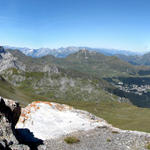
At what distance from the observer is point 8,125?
47.9ft

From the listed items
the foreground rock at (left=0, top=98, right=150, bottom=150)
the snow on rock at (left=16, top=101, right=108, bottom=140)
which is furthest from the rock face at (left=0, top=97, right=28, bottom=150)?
the snow on rock at (left=16, top=101, right=108, bottom=140)

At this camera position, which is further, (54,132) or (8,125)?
(54,132)

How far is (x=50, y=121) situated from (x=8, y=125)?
9529mm

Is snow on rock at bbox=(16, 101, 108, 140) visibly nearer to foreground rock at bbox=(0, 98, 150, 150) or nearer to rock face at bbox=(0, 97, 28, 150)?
foreground rock at bbox=(0, 98, 150, 150)

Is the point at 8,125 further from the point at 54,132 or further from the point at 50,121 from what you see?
the point at 50,121

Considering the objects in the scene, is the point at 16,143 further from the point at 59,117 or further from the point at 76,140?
the point at 59,117

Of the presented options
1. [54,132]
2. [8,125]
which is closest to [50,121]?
[54,132]

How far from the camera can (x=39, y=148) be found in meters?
15.6

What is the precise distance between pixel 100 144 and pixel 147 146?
4.81 meters

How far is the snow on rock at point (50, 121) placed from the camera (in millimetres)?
20930

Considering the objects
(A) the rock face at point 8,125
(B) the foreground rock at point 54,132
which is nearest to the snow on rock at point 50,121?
(B) the foreground rock at point 54,132

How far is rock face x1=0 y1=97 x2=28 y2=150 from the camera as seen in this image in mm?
13320

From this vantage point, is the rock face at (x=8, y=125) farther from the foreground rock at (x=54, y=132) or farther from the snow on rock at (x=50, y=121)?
the snow on rock at (x=50, y=121)

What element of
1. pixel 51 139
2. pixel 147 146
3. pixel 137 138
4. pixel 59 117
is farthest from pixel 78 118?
pixel 147 146
